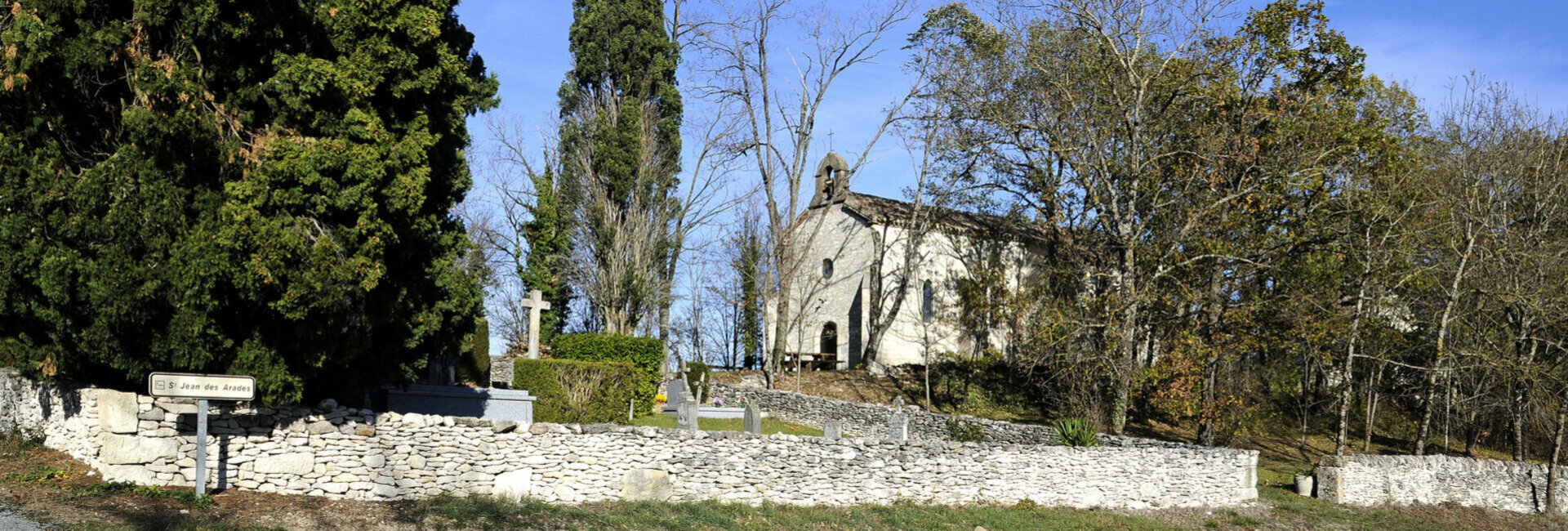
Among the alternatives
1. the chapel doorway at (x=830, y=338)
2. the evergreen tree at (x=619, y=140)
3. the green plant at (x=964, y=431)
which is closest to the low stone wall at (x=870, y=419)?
the green plant at (x=964, y=431)

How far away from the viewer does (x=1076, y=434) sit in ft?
52.5

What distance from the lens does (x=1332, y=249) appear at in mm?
22516

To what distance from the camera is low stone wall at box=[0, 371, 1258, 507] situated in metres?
10.1

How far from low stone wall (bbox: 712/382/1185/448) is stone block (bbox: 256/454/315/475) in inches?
395

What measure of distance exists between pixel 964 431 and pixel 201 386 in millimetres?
12918

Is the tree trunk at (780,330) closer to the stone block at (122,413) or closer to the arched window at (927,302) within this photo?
the arched window at (927,302)

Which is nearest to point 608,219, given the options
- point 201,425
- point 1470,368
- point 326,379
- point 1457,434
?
point 326,379

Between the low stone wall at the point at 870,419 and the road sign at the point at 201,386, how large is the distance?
10789 mm

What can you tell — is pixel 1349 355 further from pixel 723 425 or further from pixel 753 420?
pixel 753 420

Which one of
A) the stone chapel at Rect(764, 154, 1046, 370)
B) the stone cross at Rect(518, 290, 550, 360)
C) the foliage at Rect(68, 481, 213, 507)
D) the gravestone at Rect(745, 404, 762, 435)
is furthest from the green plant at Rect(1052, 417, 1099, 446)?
the stone chapel at Rect(764, 154, 1046, 370)

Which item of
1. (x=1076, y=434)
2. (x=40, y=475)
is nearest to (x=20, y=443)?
(x=40, y=475)

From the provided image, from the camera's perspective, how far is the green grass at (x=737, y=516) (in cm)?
1028

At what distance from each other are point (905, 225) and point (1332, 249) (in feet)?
43.2

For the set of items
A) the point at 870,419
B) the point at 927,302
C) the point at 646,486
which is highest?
the point at 927,302
